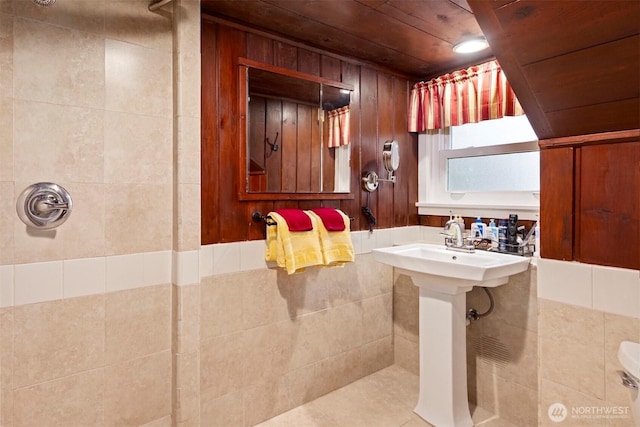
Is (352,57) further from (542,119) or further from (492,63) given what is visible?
(542,119)

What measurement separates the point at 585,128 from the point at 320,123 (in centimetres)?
141

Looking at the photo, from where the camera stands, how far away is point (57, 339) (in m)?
1.42

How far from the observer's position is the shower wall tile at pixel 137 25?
4.97ft

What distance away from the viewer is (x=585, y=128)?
44.1 inches

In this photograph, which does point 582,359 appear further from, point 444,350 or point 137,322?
point 137,322

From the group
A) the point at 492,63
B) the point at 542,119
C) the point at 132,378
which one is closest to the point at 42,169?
the point at 132,378

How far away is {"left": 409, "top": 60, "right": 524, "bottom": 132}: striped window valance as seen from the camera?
2.13m

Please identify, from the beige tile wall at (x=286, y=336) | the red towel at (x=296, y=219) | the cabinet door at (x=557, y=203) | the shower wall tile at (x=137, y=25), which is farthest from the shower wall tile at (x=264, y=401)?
the shower wall tile at (x=137, y=25)

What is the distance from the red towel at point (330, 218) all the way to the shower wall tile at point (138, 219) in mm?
792

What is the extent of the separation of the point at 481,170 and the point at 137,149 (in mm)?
2063

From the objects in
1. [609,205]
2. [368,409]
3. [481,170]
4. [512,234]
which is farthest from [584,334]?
[481,170]

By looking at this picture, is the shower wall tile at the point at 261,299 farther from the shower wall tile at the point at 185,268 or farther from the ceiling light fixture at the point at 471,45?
the ceiling light fixture at the point at 471,45

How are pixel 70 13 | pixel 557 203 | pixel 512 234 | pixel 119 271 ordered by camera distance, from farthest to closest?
pixel 512 234 → pixel 119 271 → pixel 70 13 → pixel 557 203

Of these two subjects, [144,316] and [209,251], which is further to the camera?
[209,251]
